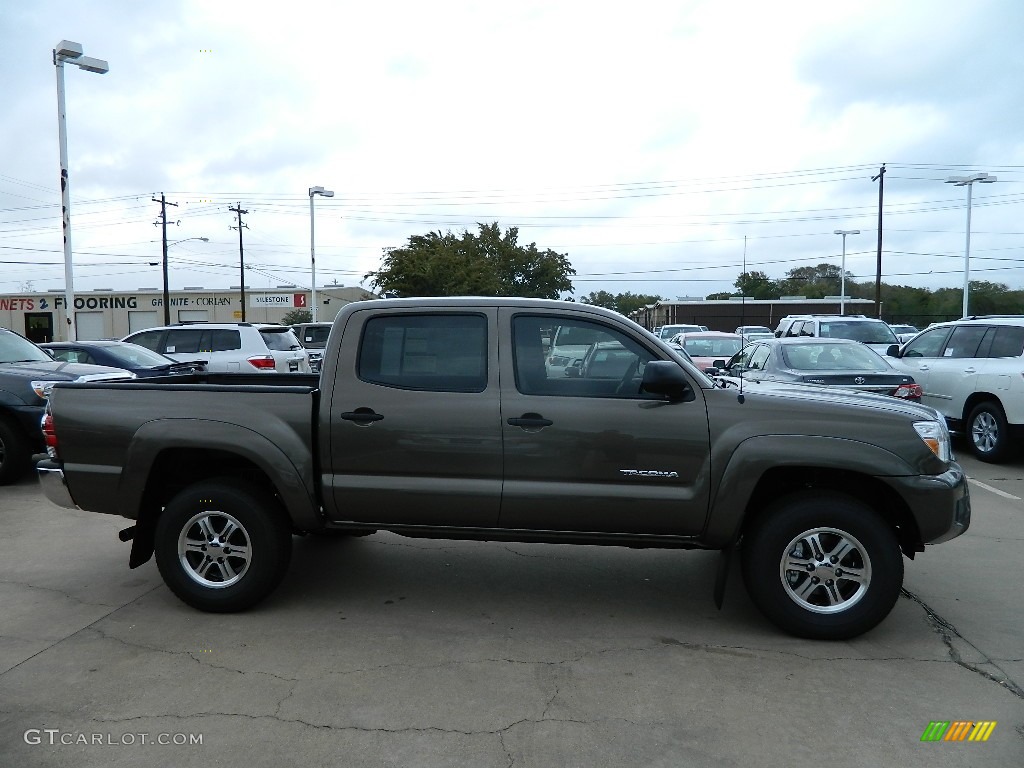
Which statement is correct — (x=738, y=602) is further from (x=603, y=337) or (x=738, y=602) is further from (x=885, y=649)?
(x=603, y=337)

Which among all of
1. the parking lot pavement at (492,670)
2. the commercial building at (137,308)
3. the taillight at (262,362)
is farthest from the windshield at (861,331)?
the commercial building at (137,308)

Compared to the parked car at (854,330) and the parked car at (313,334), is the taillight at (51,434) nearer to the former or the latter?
the parked car at (854,330)

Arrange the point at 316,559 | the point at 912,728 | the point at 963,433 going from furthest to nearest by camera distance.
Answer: the point at 963,433, the point at 316,559, the point at 912,728

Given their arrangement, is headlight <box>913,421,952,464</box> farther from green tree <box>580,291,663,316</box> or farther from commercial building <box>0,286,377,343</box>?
green tree <box>580,291,663,316</box>

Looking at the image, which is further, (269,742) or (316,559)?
(316,559)

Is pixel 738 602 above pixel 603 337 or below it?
below

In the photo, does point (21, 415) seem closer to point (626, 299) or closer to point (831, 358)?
point (831, 358)

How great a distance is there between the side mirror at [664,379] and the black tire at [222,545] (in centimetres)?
239

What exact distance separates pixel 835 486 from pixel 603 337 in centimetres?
160

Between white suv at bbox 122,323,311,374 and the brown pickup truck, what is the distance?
31.8 ft

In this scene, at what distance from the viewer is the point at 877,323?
55.8 ft

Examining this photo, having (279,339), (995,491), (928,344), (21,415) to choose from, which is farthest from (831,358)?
(279,339)

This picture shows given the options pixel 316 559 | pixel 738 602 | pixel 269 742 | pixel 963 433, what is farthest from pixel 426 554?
pixel 963 433

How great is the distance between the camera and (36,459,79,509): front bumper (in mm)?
5086
